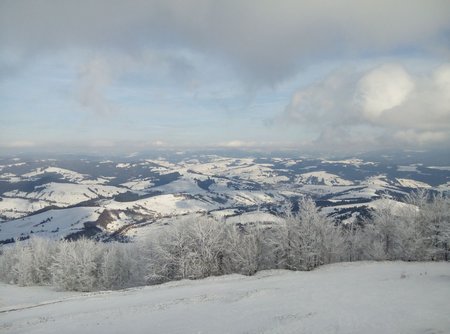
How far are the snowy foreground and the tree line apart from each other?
1130 cm

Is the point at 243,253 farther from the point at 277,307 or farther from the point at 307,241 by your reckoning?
the point at 277,307

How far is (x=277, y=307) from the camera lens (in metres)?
30.5

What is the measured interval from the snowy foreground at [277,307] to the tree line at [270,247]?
445 inches

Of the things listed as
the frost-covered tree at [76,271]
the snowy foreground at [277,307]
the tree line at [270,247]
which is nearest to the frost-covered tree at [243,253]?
the tree line at [270,247]

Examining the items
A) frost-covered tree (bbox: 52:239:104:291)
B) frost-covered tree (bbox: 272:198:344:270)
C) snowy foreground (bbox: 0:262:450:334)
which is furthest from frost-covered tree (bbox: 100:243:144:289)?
frost-covered tree (bbox: 272:198:344:270)

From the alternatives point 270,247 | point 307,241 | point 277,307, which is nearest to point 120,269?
point 270,247

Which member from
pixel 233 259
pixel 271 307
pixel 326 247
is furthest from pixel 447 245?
pixel 271 307

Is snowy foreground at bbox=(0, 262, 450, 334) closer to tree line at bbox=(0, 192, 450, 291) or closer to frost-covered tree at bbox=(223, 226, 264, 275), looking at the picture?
tree line at bbox=(0, 192, 450, 291)

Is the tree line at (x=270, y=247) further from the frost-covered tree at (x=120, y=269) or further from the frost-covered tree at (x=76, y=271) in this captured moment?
the frost-covered tree at (x=120, y=269)

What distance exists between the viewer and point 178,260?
6362cm

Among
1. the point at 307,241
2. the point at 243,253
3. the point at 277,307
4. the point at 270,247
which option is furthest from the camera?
the point at 270,247

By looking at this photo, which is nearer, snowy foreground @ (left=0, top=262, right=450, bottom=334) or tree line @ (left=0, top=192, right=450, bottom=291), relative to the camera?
snowy foreground @ (left=0, top=262, right=450, bottom=334)

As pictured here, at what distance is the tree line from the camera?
5947cm

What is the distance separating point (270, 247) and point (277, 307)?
1373 inches
